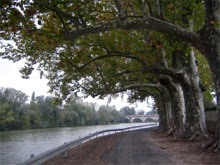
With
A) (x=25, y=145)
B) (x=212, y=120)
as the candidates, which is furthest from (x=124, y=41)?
(x=25, y=145)

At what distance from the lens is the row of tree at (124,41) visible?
10.7m

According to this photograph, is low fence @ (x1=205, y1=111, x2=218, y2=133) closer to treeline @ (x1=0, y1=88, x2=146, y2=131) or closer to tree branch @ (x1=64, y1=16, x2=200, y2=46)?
tree branch @ (x1=64, y1=16, x2=200, y2=46)

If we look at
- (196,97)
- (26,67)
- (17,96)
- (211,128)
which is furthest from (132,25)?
(17,96)

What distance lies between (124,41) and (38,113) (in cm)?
6887

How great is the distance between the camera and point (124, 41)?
1683 centimetres

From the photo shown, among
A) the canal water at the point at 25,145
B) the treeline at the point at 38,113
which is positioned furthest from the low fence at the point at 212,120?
the treeline at the point at 38,113

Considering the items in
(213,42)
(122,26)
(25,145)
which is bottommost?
(25,145)

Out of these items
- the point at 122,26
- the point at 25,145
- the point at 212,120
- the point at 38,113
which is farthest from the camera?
the point at 38,113

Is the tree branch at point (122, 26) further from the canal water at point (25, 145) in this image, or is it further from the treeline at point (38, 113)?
the treeline at point (38, 113)

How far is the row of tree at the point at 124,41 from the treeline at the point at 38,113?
1788 inches

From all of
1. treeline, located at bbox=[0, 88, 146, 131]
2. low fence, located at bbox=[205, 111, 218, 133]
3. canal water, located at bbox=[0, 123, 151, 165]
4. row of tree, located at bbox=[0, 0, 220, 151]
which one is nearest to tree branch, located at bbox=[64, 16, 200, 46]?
row of tree, located at bbox=[0, 0, 220, 151]

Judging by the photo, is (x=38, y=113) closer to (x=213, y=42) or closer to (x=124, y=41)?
(x=124, y=41)

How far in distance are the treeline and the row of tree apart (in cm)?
4542

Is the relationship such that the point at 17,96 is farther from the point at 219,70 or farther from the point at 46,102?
the point at 219,70
